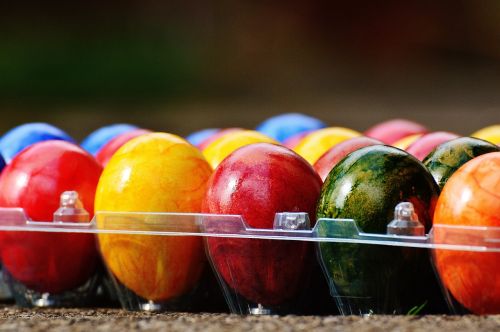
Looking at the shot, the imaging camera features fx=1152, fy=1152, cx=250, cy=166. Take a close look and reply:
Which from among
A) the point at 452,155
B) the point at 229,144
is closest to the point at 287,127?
the point at 229,144

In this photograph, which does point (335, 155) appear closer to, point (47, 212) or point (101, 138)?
point (47, 212)

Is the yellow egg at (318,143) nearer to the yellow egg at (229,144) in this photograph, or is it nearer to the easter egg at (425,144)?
the yellow egg at (229,144)


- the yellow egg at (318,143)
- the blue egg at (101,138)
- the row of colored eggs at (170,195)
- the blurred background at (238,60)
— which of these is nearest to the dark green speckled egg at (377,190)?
the row of colored eggs at (170,195)

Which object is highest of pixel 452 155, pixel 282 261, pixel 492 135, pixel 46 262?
pixel 452 155

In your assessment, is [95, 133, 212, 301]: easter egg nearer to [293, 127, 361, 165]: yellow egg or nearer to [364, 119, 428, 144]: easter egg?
[293, 127, 361, 165]: yellow egg

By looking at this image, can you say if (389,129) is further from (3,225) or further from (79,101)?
(79,101)

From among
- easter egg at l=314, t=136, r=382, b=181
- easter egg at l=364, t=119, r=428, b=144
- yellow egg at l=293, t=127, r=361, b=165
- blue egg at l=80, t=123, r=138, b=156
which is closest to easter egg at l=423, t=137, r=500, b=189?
easter egg at l=314, t=136, r=382, b=181
